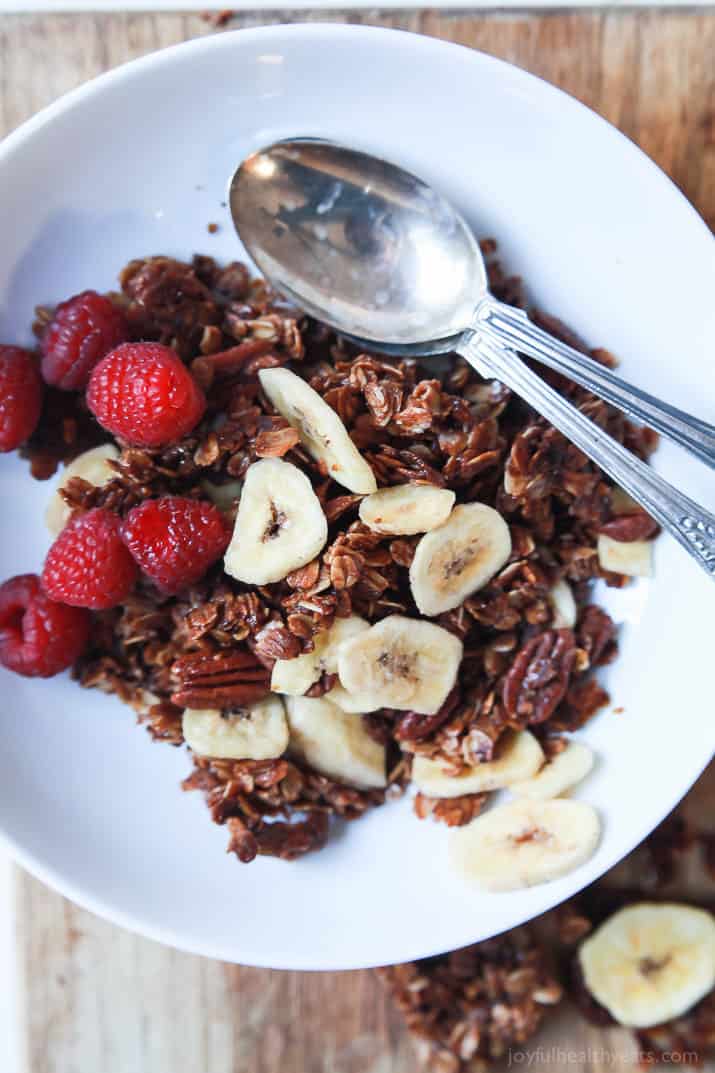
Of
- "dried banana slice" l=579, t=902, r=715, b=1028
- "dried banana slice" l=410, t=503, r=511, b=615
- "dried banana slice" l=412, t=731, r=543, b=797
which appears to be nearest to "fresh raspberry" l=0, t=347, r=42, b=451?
"dried banana slice" l=410, t=503, r=511, b=615

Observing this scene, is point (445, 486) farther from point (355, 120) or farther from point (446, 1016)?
point (446, 1016)

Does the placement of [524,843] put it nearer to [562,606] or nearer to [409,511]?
[562,606]

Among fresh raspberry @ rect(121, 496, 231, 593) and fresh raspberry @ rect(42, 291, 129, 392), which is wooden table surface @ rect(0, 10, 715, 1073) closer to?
fresh raspberry @ rect(121, 496, 231, 593)

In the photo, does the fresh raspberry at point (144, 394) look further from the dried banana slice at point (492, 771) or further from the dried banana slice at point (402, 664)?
the dried banana slice at point (492, 771)

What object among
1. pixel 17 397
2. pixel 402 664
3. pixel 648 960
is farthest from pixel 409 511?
pixel 648 960

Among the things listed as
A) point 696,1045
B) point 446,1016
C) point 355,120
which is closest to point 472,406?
point 355,120

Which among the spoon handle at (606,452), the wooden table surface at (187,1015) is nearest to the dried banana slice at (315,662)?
the spoon handle at (606,452)

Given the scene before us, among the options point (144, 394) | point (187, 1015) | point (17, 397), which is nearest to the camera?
point (144, 394)
